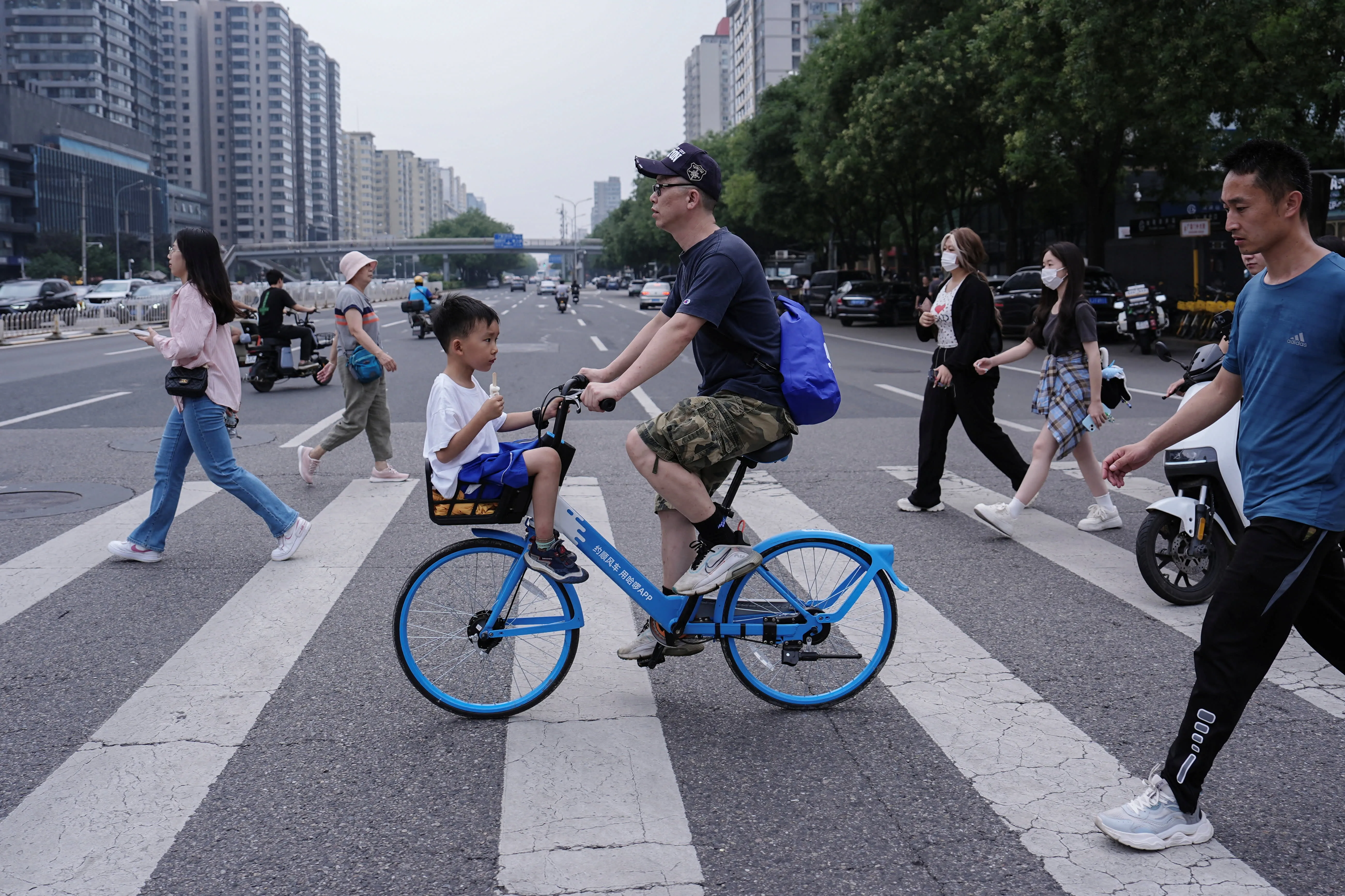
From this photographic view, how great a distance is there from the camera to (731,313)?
3.93 metres

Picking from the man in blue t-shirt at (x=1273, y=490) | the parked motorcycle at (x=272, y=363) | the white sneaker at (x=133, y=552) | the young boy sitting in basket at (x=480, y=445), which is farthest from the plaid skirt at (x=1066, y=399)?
the parked motorcycle at (x=272, y=363)

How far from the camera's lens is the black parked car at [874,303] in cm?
3581

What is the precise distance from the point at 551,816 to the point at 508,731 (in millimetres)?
720

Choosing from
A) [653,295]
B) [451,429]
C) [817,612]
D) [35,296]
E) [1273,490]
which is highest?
[653,295]

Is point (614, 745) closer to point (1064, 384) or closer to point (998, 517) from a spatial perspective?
point (998, 517)

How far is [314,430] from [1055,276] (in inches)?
295

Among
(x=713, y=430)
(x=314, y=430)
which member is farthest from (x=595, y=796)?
(x=314, y=430)

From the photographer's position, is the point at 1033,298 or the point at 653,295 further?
the point at 653,295

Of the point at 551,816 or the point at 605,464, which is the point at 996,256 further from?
the point at 551,816

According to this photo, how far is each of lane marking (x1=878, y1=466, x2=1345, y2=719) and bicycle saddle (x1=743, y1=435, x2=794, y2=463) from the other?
1398 millimetres

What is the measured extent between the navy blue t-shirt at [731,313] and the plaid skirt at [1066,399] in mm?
3431

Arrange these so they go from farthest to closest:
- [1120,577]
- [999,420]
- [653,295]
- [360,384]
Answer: [653,295] → [999,420] → [360,384] → [1120,577]

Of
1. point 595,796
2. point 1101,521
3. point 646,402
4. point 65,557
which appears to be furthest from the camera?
point 646,402

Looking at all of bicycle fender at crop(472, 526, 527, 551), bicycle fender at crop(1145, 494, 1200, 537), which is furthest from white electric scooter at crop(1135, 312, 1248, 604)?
bicycle fender at crop(472, 526, 527, 551)
